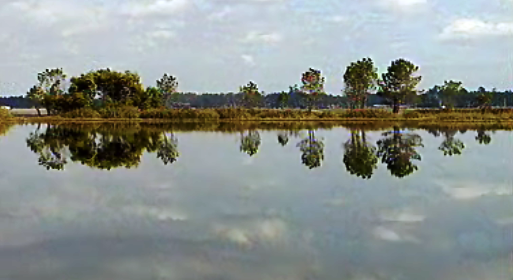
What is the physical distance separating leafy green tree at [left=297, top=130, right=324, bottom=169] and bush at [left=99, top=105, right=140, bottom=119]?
21.4m

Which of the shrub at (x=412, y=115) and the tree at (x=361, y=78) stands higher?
the tree at (x=361, y=78)

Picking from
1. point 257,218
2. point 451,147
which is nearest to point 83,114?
point 451,147

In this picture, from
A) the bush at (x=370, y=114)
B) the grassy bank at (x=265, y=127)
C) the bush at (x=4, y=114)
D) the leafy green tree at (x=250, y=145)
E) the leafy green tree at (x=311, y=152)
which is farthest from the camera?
the bush at (x=370, y=114)

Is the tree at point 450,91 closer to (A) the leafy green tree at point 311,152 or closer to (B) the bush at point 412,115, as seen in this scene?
(B) the bush at point 412,115

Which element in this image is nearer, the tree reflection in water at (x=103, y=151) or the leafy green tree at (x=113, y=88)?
the tree reflection in water at (x=103, y=151)

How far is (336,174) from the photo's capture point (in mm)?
12430

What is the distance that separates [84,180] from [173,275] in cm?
689

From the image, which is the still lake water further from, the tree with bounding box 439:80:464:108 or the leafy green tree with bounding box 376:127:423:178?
the tree with bounding box 439:80:464:108

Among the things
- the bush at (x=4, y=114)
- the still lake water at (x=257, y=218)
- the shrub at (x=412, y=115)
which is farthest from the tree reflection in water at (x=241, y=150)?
the bush at (x=4, y=114)

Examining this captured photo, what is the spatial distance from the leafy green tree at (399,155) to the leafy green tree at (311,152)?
5.49ft

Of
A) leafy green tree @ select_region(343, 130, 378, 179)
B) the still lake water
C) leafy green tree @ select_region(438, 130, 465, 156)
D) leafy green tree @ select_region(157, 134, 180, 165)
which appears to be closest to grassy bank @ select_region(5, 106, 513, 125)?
leafy green tree @ select_region(438, 130, 465, 156)

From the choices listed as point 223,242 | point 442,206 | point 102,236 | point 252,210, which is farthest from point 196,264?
point 442,206

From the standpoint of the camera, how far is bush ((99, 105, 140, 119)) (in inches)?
1629

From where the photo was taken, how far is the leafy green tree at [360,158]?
508 inches
